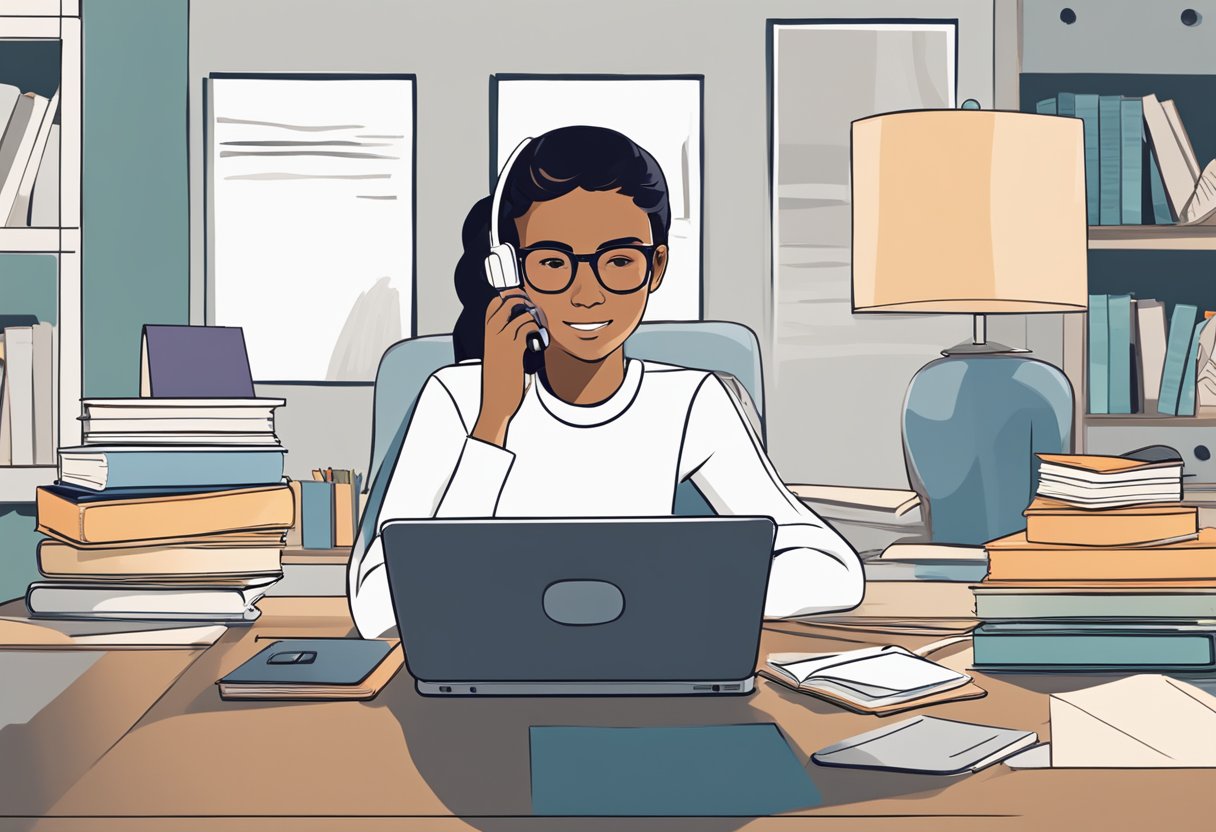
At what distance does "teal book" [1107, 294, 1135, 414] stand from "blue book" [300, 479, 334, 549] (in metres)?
2.04

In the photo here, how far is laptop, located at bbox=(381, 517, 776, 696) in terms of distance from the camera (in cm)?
87

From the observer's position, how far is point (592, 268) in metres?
1.36

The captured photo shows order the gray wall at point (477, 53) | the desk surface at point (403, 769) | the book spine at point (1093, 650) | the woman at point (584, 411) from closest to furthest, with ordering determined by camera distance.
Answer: the desk surface at point (403, 769)
the book spine at point (1093, 650)
the woman at point (584, 411)
the gray wall at point (477, 53)

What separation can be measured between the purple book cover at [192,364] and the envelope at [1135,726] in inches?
39.8

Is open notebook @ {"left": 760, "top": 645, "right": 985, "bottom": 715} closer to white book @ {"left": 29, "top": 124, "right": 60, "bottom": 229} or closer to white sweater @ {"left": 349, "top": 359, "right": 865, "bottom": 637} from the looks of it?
white sweater @ {"left": 349, "top": 359, "right": 865, "bottom": 637}

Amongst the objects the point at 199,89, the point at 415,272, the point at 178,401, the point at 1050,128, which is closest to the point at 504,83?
the point at 415,272

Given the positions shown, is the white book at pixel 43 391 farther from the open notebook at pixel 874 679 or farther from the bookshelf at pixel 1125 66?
the bookshelf at pixel 1125 66

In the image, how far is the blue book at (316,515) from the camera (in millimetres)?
2541

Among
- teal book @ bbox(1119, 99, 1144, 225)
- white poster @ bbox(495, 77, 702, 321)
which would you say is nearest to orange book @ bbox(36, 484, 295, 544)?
white poster @ bbox(495, 77, 702, 321)

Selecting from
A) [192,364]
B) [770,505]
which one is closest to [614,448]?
[770,505]

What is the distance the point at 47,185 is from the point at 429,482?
2.08m

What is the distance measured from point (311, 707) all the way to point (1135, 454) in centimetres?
96

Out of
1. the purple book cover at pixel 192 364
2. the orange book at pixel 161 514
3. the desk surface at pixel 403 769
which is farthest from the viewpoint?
the purple book cover at pixel 192 364

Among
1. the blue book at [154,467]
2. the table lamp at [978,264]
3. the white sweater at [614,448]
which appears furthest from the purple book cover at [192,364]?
the table lamp at [978,264]
